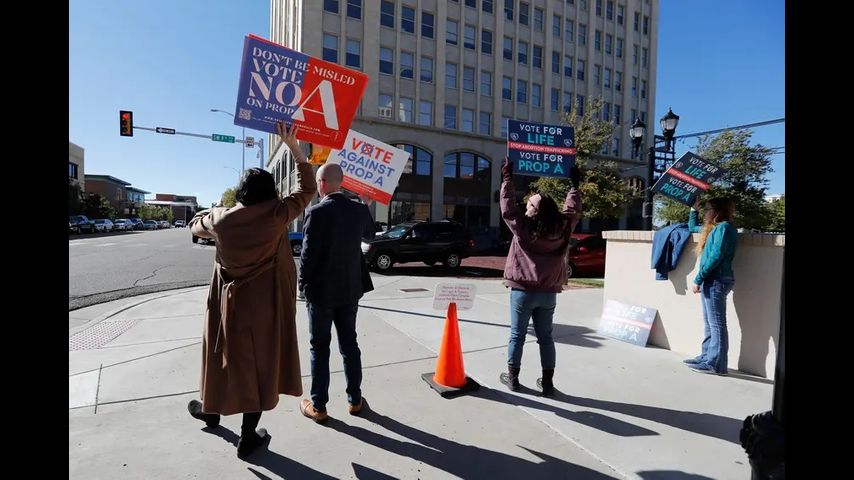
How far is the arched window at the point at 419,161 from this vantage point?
96.4 ft

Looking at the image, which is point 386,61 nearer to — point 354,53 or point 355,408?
point 354,53

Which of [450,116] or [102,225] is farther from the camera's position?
[102,225]

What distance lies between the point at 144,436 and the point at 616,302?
5.57m

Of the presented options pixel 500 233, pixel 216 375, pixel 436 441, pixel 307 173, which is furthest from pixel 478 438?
pixel 500 233

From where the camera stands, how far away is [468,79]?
103 feet

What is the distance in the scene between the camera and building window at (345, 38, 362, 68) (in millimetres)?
27656

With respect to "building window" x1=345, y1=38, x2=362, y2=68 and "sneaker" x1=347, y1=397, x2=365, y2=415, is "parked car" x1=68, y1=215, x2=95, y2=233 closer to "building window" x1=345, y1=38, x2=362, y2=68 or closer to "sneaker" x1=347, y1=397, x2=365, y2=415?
"building window" x1=345, y1=38, x2=362, y2=68

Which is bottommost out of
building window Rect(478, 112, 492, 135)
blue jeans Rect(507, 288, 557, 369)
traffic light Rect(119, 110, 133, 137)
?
blue jeans Rect(507, 288, 557, 369)

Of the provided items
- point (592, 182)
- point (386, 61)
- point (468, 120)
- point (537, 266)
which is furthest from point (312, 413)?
point (468, 120)

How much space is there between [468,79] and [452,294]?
98.8ft

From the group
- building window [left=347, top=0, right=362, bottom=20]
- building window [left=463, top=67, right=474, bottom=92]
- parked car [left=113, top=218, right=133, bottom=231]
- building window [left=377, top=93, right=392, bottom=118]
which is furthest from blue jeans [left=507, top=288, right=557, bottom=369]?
parked car [left=113, top=218, right=133, bottom=231]

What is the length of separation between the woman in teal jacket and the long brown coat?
13.5ft

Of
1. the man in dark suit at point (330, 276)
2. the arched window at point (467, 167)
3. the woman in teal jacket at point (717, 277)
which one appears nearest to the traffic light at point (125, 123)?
the arched window at point (467, 167)
